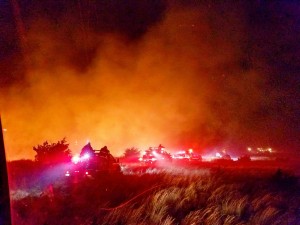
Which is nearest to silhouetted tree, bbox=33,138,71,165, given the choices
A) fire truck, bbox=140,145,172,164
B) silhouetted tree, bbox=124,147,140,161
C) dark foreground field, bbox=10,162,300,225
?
fire truck, bbox=140,145,172,164

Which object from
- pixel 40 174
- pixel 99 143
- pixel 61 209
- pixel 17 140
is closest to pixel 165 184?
pixel 61 209

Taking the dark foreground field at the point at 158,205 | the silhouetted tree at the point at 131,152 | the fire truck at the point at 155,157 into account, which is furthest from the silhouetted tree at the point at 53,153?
the silhouetted tree at the point at 131,152

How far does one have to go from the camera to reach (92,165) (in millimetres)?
15938

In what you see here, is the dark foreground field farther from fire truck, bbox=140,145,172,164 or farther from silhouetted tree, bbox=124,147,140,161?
silhouetted tree, bbox=124,147,140,161

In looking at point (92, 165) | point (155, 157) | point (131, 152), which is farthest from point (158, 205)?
point (131, 152)

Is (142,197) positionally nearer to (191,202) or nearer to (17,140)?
(191,202)

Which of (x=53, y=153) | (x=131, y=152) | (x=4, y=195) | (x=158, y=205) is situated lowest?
(x=158, y=205)

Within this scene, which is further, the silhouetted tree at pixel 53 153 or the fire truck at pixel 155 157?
the fire truck at pixel 155 157

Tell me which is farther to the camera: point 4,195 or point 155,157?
point 155,157

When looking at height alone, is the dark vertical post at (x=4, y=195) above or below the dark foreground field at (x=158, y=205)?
above

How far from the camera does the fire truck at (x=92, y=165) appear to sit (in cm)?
1519

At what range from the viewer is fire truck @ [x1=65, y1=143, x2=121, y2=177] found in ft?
49.8

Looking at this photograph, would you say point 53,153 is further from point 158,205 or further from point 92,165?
point 158,205

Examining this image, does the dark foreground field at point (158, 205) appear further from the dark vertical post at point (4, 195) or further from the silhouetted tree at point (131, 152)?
the silhouetted tree at point (131, 152)
